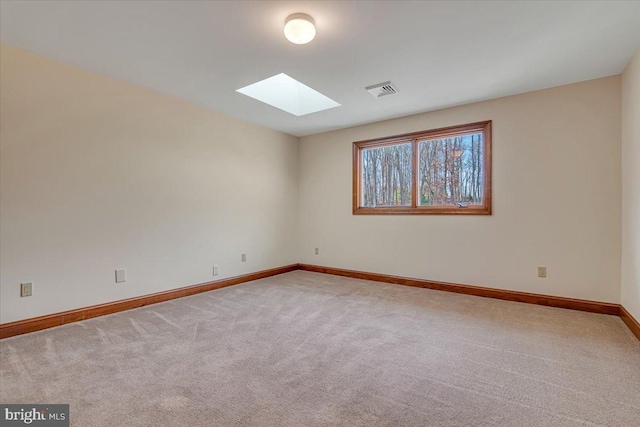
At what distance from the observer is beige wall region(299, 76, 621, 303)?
9.41 feet

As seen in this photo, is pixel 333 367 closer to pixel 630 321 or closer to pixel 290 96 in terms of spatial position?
pixel 630 321

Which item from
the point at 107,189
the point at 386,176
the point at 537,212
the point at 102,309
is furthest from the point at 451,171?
the point at 102,309

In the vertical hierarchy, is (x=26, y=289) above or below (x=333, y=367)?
above

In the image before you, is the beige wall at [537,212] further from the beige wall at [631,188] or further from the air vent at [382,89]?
the air vent at [382,89]

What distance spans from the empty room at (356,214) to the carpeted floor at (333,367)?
0.7 inches

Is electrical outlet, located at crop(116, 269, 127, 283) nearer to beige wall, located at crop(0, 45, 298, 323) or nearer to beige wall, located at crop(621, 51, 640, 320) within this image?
beige wall, located at crop(0, 45, 298, 323)

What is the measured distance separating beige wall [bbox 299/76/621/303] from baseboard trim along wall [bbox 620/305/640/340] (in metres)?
0.19

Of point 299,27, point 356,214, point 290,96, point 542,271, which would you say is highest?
point 290,96

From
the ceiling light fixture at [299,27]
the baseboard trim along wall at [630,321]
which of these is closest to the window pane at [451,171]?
the baseboard trim along wall at [630,321]

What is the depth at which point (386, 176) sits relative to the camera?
440 centimetres

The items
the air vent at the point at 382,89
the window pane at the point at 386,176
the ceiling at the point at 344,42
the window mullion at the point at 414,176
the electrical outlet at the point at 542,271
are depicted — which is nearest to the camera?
the ceiling at the point at 344,42

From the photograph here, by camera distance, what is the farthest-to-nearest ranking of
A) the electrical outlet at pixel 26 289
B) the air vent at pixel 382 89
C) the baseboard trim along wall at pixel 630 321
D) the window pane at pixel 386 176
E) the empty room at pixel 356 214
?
1. the window pane at pixel 386 176
2. the air vent at pixel 382 89
3. the electrical outlet at pixel 26 289
4. the baseboard trim along wall at pixel 630 321
5. the empty room at pixel 356 214

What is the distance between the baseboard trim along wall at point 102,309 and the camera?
7.62 ft

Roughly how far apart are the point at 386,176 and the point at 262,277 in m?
2.52
